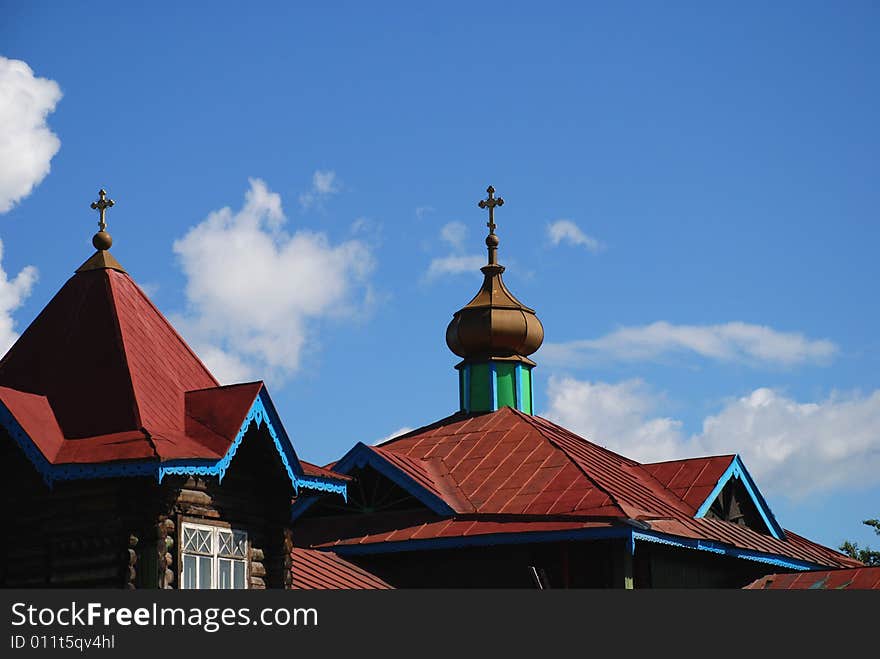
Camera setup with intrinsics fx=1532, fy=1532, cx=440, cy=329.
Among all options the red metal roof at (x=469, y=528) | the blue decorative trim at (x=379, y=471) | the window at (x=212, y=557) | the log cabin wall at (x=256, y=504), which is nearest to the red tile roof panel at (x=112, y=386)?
the log cabin wall at (x=256, y=504)

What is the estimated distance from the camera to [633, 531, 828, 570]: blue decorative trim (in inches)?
864

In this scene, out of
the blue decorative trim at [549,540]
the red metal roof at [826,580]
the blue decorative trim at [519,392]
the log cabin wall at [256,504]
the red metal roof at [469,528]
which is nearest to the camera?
the log cabin wall at [256,504]

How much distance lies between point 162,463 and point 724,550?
414 inches

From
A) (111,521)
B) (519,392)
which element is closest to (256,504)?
(111,521)

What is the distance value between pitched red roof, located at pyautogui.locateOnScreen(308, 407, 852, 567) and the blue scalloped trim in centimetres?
524

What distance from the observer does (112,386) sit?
705 inches

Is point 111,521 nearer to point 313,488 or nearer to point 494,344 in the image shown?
point 313,488

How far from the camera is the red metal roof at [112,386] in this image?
17.2m

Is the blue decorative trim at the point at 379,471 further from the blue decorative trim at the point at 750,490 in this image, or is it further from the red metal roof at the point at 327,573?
the blue decorative trim at the point at 750,490

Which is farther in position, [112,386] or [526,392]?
[526,392]

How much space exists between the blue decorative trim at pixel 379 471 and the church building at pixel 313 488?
0.04 metres
